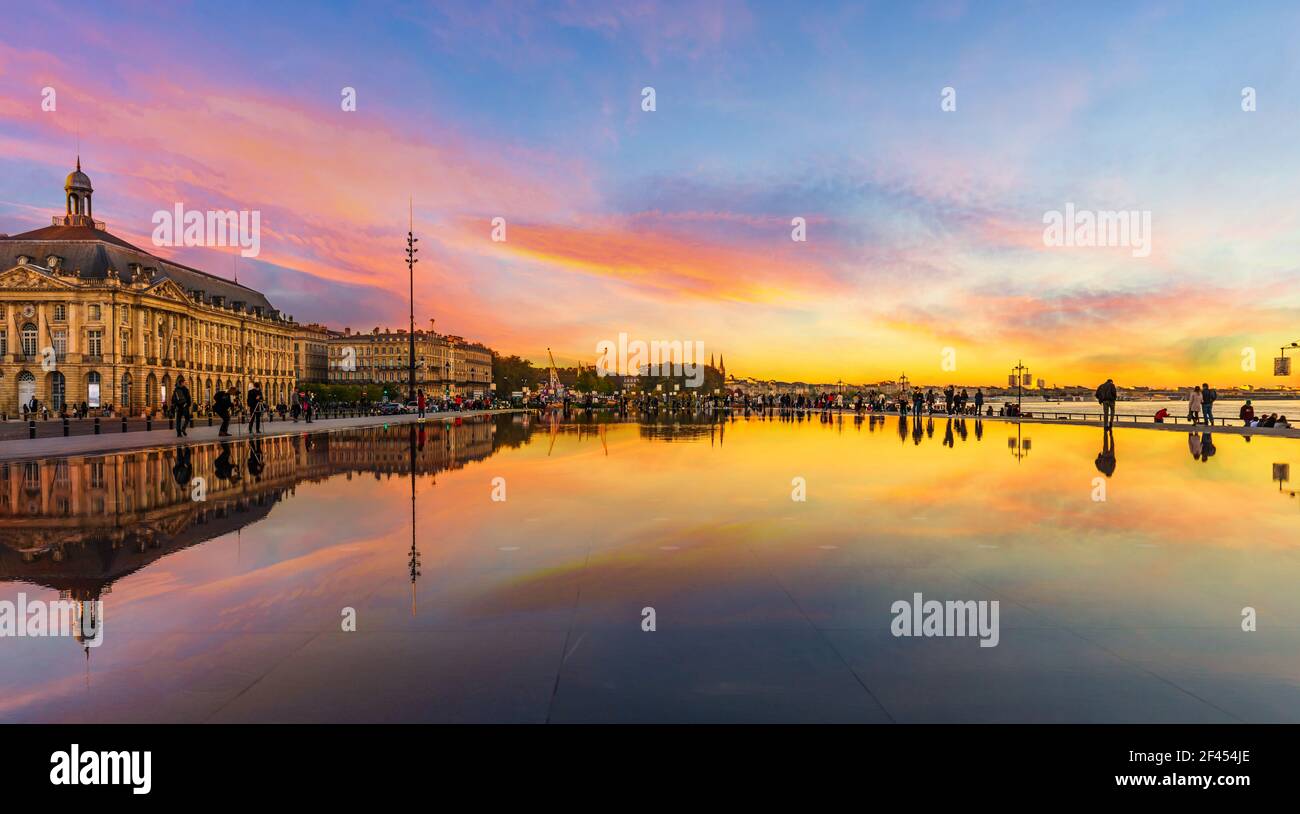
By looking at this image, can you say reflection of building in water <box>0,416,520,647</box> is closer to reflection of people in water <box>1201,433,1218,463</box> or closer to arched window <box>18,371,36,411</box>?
reflection of people in water <box>1201,433,1218,463</box>

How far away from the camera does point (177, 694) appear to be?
397 cm

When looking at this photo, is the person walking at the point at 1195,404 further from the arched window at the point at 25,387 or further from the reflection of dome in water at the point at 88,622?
the arched window at the point at 25,387

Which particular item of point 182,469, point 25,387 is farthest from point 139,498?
point 25,387

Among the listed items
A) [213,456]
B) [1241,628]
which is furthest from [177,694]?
[213,456]

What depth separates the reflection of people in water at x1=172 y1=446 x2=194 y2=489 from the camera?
45.4 ft

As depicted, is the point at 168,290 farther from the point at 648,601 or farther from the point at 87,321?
the point at 648,601

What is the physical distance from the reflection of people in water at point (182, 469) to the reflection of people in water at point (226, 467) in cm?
53

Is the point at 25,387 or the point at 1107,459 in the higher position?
the point at 25,387

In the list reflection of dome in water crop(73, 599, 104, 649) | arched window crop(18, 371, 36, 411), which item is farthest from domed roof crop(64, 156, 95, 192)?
reflection of dome in water crop(73, 599, 104, 649)

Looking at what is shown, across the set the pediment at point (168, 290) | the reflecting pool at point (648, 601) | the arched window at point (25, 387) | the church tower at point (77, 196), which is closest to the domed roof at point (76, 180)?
the church tower at point (77, 196)

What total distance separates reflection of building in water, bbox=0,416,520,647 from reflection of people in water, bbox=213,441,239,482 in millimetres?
22

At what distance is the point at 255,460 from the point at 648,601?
16204mm

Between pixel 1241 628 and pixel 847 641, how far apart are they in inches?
112

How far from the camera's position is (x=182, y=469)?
1617 cm
